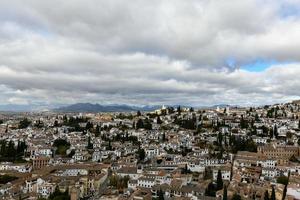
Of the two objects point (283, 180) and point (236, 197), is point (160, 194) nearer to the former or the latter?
point (236, 197)

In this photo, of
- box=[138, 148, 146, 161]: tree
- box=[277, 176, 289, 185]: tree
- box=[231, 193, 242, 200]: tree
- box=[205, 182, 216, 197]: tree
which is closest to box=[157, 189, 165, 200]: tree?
box=[205, 182, 216, 197]: tree

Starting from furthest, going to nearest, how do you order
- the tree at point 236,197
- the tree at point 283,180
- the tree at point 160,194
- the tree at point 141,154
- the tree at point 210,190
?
1. the tree at point 141,154
2. the tree at point 283,180
3. the tree at point 210,190
4. the tree at point 160,194
5. the tree at point 236,197

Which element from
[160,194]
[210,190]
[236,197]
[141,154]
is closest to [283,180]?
[210,190]

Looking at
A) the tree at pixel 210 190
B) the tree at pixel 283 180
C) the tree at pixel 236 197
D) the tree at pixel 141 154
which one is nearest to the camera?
the tree at pixel 236 197

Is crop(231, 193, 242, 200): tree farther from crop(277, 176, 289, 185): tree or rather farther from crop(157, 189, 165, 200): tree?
crop(277, 176, 289, 185): tree

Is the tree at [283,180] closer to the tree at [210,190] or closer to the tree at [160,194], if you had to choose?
the tree at [210,190]

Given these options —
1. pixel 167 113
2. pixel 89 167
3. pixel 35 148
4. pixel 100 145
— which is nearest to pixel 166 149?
pixel 100 145

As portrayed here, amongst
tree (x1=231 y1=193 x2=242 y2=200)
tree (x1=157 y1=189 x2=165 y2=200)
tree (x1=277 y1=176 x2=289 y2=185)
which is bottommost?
tree (x1=157 y1=189 x2=165 y2=200)

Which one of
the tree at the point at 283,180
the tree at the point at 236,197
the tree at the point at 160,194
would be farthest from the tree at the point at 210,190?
the tree at the point at 283,180

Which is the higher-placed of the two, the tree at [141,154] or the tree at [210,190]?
the tree at [141,154]

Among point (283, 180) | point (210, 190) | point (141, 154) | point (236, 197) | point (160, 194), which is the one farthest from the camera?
point (141, 154)

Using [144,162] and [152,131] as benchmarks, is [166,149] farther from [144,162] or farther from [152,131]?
[152,131]
